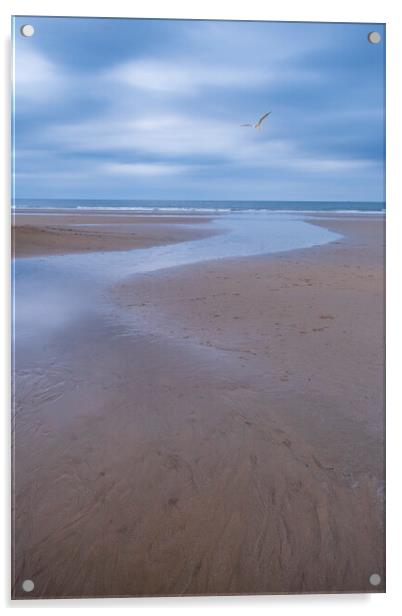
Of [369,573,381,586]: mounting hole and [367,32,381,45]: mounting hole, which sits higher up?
[367,32,381,45]: mounting hole

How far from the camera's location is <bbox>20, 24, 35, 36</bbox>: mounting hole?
1.76 metres

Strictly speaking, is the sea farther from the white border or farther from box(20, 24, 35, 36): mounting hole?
box(20, 24, 35, 36): mounting hole

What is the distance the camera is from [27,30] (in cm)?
176

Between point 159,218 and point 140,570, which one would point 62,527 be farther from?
point 159,218

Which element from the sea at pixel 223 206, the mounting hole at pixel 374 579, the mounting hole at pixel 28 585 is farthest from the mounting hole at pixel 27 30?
the mounting hole at pixel 374 579

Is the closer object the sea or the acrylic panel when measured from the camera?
the acrylic panel

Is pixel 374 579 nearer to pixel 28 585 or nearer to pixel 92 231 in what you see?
Result: pixel 28 585

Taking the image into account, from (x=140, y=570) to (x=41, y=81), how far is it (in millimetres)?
1399

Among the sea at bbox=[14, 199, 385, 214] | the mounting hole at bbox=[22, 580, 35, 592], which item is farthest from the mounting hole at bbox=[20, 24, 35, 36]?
the mounting hole at bbox=[22, 580, 35, 592]

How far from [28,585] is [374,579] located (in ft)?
3.16

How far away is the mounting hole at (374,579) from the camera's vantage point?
1.73m

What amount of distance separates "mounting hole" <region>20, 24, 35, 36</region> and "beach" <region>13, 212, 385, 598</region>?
521 mm

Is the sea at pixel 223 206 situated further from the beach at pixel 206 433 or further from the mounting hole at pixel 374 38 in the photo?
the mounting hole at pixel 374 38
